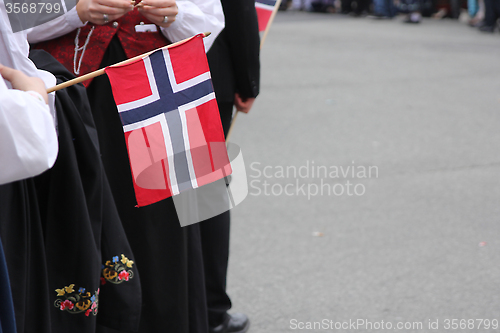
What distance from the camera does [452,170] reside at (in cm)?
438

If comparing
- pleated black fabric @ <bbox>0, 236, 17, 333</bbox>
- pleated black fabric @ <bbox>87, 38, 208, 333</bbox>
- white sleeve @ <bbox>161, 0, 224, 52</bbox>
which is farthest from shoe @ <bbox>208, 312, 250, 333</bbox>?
pleated black fabric @ <bbox>0, 236, 17, 333</bbox>

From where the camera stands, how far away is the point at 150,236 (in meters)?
2.00

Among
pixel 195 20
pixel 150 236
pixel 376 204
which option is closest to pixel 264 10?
pixel 195 20

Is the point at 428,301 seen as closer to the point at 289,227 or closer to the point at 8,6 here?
the point at 289,227

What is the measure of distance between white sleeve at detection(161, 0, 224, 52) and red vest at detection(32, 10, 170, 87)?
0.31ft

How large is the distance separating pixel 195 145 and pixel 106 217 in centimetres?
32

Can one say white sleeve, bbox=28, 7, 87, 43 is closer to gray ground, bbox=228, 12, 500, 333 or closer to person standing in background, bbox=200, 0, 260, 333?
person standing in background, bbox=200, 0, 260, 333

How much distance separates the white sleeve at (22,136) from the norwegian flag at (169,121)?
0.36 metres

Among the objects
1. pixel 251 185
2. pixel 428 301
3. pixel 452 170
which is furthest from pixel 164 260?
pixel 452 170

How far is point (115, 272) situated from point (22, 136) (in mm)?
605

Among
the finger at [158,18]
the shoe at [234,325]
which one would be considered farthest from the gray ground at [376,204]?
the finger at [158,18]

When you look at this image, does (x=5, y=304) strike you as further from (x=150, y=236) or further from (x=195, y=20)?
(x=195, y=20)

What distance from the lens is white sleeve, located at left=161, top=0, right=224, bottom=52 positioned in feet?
6.35

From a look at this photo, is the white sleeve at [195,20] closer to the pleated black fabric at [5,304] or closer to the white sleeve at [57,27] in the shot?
the white sleeve at [57,27]
